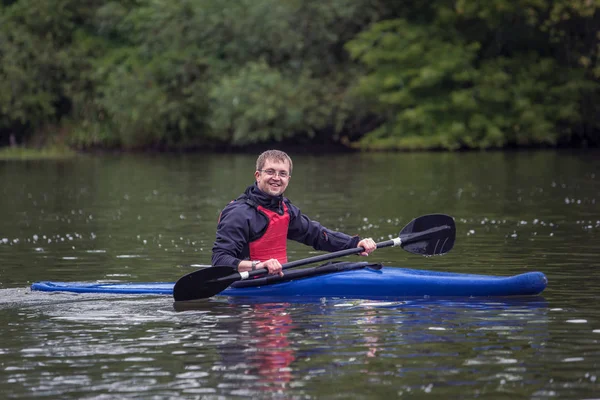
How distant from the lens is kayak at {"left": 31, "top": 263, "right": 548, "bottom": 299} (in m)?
10.5

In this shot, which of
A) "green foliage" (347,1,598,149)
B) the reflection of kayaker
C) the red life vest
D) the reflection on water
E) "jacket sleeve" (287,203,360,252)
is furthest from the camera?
"green foliage" (347,1,598,149)

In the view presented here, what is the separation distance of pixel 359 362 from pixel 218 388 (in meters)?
1.12

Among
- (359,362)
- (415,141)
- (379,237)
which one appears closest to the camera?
(359,362)

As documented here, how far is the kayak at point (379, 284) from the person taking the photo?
1048 cm

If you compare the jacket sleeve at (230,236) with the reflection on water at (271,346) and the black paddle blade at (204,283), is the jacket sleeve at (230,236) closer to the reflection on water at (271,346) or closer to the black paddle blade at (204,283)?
Answer: the black paddle blade at (204,283)

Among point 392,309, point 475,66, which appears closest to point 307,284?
point 392,309

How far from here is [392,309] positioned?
1009 cm

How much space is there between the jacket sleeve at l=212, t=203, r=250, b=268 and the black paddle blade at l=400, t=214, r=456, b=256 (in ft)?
5.92

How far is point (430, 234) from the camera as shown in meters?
11.6

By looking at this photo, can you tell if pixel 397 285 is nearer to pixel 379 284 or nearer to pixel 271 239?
pixel 379 284

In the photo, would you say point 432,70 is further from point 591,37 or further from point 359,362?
point 359,362

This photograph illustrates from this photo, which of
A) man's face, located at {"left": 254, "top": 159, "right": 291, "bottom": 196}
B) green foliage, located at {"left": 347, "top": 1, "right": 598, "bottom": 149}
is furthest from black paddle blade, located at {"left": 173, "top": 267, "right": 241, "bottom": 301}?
green foliage, located at {"left": 347, "top": 1, "right": 598, "bottom": 149}

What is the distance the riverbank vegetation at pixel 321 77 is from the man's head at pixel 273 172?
112 feet

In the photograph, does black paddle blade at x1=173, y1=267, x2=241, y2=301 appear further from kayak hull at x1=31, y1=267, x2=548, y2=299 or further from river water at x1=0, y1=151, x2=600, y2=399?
kayak hull at x1=31, y1=267, x2=548, y2=299
